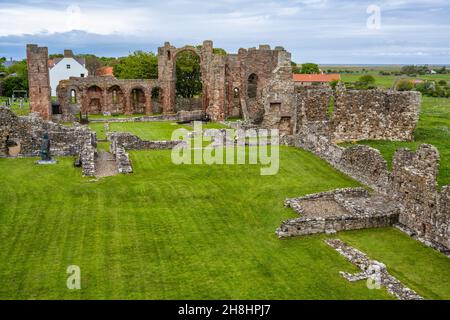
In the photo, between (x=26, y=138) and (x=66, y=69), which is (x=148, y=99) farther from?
(x=66, y=69)

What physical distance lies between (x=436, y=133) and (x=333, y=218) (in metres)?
20.8

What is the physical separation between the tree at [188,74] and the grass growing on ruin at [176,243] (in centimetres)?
4533

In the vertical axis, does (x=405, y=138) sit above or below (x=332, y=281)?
above

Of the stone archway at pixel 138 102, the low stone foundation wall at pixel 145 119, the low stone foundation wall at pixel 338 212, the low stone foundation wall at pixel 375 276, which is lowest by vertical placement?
the low stone foundation wall at pixel 375 276

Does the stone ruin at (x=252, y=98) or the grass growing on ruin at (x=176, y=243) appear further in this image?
the stone ruin at (x=252, y=98)

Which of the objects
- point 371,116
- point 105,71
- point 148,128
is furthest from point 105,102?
point 105,71

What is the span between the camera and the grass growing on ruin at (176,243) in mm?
13203

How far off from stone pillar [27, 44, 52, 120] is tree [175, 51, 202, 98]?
22.9 meters

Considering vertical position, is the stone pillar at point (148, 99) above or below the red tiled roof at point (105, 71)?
below

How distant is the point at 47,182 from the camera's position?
2239 centimetres

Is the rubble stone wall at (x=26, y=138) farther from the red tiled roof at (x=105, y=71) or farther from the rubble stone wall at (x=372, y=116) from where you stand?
the red tiled roof at (x=105, y=71)

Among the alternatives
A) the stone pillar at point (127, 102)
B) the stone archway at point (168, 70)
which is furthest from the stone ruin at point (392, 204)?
the stone pillar at point (127, 102)
